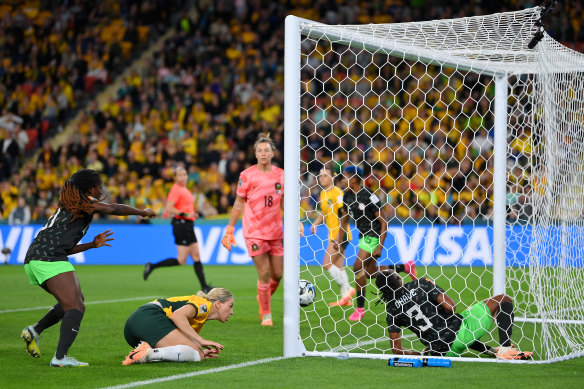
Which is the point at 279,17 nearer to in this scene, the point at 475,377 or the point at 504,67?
the point at 504,67

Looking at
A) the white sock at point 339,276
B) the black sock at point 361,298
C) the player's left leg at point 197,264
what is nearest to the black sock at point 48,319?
the black sock at point 361,298

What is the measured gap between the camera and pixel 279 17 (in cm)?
2566

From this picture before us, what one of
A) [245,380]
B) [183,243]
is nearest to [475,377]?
[245,380]

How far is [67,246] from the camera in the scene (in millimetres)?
6750

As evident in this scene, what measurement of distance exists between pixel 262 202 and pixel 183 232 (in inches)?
149

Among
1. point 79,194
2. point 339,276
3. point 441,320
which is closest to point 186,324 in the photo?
point 79,194

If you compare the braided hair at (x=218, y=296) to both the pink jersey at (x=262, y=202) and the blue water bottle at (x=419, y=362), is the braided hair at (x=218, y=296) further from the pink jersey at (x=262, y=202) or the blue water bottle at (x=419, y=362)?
the pink jersey at (x=262, y=202)

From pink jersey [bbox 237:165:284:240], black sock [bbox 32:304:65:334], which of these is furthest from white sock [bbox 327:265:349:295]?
black sock [bbox 32:304:65:334]

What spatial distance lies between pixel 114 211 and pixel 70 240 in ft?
1.48

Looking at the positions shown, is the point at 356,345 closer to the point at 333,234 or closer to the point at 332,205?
the point at 333,234

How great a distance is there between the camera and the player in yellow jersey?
35.5 feet

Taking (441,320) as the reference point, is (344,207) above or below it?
above

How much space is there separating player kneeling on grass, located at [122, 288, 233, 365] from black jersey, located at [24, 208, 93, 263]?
77cm

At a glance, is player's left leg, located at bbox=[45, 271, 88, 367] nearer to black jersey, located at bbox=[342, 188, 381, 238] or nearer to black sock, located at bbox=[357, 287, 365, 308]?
black sock, located at bbox=[357, 287, 365, 308]
